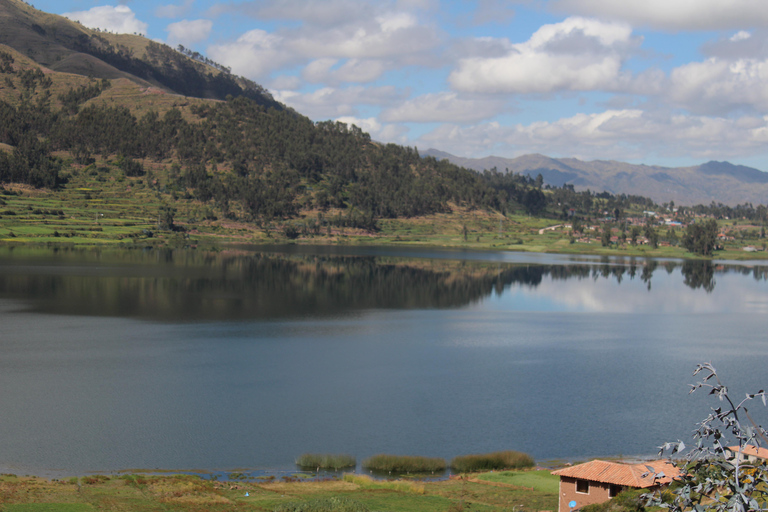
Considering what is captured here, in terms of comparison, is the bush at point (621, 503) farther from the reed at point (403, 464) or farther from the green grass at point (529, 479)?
the reed at point (403, 464)

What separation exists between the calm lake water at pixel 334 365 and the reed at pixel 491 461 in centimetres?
129

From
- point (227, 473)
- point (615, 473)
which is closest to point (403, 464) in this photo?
point (227, 473)

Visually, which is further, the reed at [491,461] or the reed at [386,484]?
the reed at [491,461]

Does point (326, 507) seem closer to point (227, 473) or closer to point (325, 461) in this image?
point (227, 473)

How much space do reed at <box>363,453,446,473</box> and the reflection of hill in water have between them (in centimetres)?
4565

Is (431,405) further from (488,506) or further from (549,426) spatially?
(488,506)

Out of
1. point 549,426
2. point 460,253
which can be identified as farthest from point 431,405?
point 460,253

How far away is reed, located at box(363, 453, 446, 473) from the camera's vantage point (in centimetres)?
3334

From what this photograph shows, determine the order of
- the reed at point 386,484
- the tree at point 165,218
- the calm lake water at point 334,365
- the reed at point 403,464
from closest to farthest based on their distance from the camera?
1. the reed at point 386,484
2. the reed at point 403,464
3. the calm lake water at point 334,365
4. the tree at point 165,218

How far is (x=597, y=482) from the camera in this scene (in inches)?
945

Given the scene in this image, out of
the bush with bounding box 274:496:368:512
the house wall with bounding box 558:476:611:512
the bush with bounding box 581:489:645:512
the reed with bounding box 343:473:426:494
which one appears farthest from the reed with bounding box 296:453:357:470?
the bush with bounding box 581:489:645:512

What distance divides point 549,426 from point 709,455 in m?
32.0

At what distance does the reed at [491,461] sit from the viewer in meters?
33.9

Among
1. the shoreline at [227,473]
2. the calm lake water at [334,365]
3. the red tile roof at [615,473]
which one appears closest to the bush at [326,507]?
the red tile roof at [615,473]
